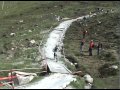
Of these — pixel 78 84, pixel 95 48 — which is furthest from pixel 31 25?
pixel 78 84

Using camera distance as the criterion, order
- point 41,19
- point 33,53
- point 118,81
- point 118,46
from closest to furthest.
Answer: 1. point 118,81
2. point 33,53
3. point 118,46
4. point 41,19

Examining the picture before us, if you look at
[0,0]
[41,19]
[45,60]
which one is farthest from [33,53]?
[0,0]

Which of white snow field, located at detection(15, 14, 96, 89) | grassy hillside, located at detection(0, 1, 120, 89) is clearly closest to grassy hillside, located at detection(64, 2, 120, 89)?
grassy hillside, located at detection(0, 1, 120, 89)

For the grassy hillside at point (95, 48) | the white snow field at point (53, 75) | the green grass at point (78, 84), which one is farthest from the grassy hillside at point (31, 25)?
the green grass at point (78, 84)

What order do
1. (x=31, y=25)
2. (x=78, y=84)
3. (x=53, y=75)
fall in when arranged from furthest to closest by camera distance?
(x=31, y=25), (x=53, y=75), (x=78, y=84)

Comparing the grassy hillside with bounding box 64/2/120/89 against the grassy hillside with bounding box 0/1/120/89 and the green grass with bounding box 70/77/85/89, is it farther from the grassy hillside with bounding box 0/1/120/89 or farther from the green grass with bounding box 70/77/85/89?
the green grass with bounding box 70/77/85/89

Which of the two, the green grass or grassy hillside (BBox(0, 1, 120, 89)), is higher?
grassy hillside (BBox(0, 1, 120, 89))

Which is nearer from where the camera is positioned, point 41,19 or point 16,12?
point 41,19

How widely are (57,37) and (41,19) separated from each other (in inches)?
1083

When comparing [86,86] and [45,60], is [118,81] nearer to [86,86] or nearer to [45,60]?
[86,86]

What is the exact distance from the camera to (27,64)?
46906 millimetres

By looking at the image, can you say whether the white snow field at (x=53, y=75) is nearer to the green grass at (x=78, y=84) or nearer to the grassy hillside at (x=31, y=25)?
the green grass at (x=78, y=84)

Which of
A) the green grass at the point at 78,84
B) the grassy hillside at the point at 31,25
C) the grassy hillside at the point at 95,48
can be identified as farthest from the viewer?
the grassy hillside at the point at 31,25

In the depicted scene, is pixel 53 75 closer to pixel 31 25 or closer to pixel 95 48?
pixel 95 48
